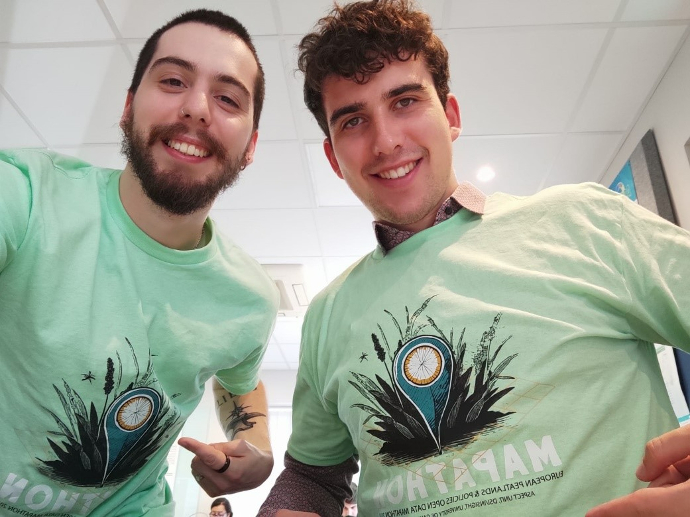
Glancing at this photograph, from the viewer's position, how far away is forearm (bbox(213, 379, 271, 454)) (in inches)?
60.5

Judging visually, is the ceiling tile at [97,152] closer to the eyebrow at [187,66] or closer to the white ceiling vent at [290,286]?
the white ceiling vent at [290,286]

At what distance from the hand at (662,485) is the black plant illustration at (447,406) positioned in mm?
272

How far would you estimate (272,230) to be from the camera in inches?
164

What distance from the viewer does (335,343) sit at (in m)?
1.11

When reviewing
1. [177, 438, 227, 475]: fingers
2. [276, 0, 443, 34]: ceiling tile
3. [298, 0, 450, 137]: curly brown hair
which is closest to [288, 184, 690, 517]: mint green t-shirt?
[177, 438, 227, 475]: fingers

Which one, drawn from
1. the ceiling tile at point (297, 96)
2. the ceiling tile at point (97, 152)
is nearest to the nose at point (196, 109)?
the ceiling tile at point (297, 96)

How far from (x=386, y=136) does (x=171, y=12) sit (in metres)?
1.84

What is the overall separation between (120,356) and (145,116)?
23.8 inches

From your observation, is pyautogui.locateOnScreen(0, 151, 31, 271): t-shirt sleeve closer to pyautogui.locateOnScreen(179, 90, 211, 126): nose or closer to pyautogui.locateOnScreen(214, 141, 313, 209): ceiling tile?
pyautogui.locateOnScreen(179, 90, 211, 126): nose

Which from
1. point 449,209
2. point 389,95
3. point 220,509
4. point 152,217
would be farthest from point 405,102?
point 220,509

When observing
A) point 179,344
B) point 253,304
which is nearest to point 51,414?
point 179,344

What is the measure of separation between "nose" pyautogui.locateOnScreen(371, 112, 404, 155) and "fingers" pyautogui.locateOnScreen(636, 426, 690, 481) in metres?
0.76

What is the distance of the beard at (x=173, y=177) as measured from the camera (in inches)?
48.9

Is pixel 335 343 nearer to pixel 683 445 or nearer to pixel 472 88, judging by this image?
pixel 683 445
